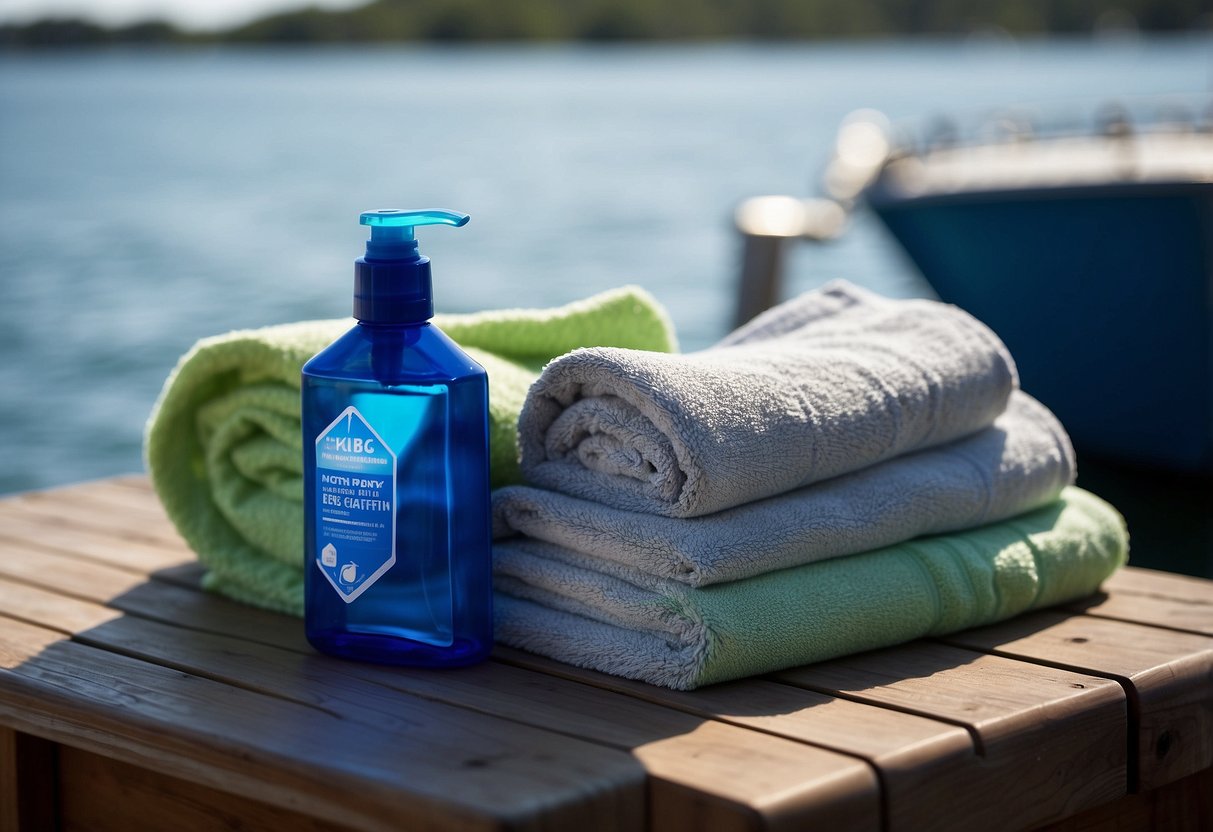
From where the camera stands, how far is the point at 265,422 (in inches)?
44.9

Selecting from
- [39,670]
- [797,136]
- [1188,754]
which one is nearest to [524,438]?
[39,670]

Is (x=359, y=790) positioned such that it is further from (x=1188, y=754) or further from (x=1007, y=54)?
(x=1007, y=54)

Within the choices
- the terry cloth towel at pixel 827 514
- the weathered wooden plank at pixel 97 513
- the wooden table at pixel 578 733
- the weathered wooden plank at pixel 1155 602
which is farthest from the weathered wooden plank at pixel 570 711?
the weathered wooden plank at pixel 1155 602

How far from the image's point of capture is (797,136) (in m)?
18.7

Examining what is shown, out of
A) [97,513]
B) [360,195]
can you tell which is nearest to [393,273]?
[97,513]

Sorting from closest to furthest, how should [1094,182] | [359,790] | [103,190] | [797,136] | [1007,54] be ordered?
[359,790] → [1094,182] → [103,190] → [797,136] → [1007,54]

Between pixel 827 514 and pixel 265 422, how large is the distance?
48 cm

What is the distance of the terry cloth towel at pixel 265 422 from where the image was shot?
3.70ft

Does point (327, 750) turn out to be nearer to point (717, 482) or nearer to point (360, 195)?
point (717, 482)

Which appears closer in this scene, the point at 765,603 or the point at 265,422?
the point at 765,603

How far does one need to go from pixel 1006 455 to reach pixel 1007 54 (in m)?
37.4

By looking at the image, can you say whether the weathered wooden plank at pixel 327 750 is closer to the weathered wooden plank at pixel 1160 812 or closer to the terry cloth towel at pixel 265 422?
the terry cloth towel at pixel 265 422

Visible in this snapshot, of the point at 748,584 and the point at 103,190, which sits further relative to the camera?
the point at 103,190

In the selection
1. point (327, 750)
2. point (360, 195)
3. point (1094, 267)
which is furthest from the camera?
point (360, 195)
